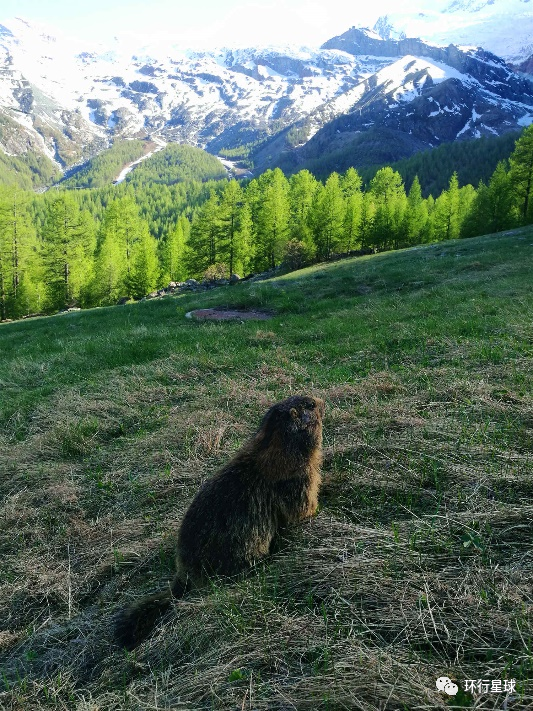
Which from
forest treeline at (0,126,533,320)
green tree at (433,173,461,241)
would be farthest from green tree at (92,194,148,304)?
green tree at (433,173,461,241)

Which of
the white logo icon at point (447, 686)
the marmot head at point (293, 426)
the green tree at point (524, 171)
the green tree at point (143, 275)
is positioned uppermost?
the green tree at point (524, 171)

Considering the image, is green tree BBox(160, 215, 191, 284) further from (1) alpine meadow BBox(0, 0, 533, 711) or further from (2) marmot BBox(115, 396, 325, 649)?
(2) marmot BBox(115, 396, 325, 649)

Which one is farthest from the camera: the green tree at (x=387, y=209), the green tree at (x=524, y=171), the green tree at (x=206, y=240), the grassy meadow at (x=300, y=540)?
the green tree at (x=387, y=209)

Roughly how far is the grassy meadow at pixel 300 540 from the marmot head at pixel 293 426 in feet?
2.07

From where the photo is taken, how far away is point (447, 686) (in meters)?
1.91

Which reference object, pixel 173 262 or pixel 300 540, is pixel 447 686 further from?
pixel 173 262

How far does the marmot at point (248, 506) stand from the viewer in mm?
2975

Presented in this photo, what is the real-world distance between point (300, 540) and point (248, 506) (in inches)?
19.5

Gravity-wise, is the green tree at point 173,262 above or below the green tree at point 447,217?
below

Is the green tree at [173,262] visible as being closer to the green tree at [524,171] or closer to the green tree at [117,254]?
the green tree at [117,254]

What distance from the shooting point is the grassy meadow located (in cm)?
216

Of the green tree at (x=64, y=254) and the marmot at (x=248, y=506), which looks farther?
the green tree at (x=64, y=254)

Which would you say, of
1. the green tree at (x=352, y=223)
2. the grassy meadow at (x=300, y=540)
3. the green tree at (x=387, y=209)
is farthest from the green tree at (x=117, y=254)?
the grassy meadow at (x=300, y=540)

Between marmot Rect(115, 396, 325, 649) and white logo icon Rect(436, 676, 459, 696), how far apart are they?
56.2 inches
